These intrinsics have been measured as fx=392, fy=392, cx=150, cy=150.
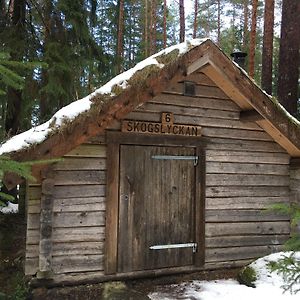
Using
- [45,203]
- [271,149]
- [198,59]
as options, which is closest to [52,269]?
[45,203]

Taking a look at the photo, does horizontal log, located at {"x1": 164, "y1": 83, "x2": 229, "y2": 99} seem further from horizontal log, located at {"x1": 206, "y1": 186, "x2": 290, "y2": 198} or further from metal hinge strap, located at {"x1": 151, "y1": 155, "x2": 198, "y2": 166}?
horizontal log, located at {"x1": 206, "y1": 186, "x2": 290, "y2": 198}

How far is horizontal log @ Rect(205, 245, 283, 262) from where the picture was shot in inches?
258

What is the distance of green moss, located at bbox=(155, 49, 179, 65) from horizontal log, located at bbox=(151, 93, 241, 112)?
0.68 metres

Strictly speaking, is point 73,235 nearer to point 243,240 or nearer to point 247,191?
point 243,240

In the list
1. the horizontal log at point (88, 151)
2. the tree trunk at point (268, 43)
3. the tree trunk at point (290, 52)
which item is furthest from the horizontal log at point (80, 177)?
the tree trunk at point (268, 43)

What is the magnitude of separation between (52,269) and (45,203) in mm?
910

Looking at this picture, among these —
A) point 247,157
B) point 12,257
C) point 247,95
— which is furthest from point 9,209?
point 247,95

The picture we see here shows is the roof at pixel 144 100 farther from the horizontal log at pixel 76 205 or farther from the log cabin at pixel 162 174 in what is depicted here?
the horizontal log at pixel 76 205

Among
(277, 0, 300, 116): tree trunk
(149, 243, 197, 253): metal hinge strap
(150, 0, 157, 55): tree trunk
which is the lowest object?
(149, 243, 197, 253): metal hinge strap

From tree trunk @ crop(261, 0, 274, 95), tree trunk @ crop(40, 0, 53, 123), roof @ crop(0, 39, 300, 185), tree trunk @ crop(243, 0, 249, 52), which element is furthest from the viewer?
tree trunk @ crop(243, 0, 249, 52)

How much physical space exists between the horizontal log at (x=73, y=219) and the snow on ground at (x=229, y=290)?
129cm

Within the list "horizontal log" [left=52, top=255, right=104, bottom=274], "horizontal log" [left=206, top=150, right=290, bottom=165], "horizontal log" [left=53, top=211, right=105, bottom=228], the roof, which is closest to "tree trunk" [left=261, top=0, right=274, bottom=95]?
"horizontal log" [left=206, top=150, right=290, bottom=165]

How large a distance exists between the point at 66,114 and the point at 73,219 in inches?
59.6

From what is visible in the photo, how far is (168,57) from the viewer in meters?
5.66
